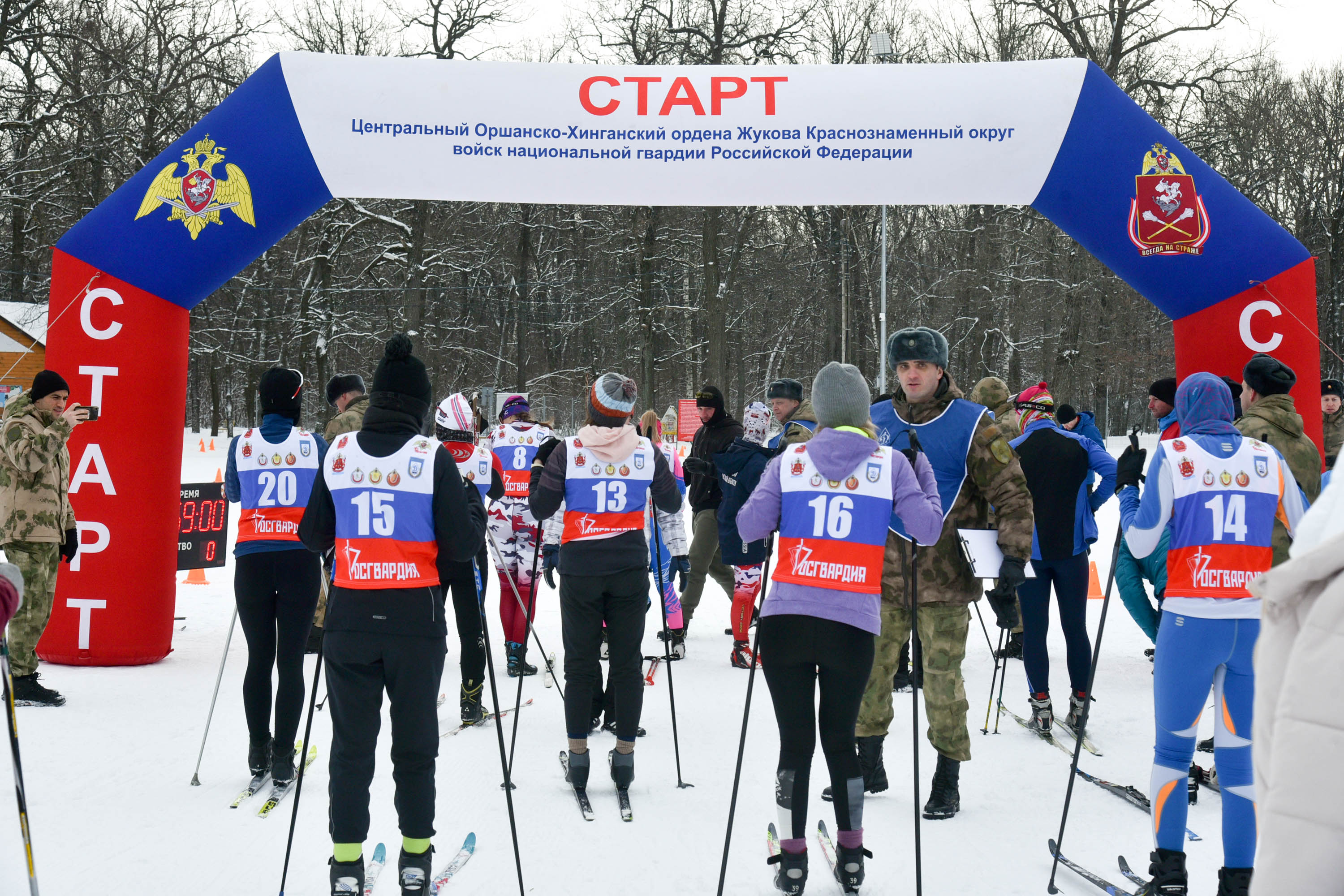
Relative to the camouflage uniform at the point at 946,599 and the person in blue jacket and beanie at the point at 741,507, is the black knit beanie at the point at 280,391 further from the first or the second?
the person in blue jacket and beanie at the point at 741,507

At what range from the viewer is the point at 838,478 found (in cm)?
362

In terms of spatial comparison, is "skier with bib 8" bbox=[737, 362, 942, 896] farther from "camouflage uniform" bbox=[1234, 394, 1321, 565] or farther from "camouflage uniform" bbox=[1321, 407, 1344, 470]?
"camouflage uniform" bbox=[1321, 407, 1344, 470]

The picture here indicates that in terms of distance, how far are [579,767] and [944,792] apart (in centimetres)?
179

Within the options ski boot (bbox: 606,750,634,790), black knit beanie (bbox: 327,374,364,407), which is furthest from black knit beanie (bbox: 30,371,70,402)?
ski boot (bbox: 606,750,634,790)

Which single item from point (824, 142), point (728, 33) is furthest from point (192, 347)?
point (824, 142)

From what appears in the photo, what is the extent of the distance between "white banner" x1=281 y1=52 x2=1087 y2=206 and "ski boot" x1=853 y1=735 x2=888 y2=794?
3.76 meters

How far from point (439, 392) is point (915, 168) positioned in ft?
79.3

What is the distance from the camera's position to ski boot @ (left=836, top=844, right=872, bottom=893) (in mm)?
3725

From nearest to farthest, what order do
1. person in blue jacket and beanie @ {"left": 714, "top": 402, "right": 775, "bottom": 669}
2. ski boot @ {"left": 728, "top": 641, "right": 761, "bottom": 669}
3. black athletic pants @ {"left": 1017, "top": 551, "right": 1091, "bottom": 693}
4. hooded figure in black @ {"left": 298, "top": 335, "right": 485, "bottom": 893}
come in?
hooded figure in black @ {"left": 298, "top": 335, "right": 485, "bottom": 893} → black athletic pants @ {"left": 1017, "top": 551, "right": 1091, "bottom": 693} → person in blue jacket and beanie @ {"left": 714, "top": 402, "right": 775, "bottom": 669} → ski boot @ {"left": 728, "top": 641, "right": 761, "bottom": 669}

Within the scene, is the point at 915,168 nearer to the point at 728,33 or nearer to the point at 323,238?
the point at 728,33

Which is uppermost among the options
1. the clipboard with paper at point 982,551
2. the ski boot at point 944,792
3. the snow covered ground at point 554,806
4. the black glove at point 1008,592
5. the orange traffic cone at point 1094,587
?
the clipboard with paper at point 982,551

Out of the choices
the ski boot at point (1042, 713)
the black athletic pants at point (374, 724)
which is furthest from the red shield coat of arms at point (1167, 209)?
the black athletic pants at point (374, 724)

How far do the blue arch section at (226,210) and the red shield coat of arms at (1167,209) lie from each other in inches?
219

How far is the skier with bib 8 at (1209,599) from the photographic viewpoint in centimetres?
353
